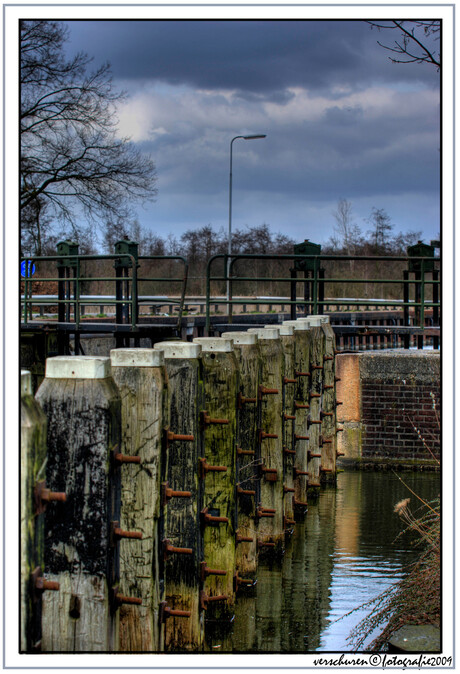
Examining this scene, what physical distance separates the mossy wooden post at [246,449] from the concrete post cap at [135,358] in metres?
2.55

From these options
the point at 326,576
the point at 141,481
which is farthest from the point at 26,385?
the point at 326,576

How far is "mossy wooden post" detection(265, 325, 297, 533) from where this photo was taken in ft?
26.5

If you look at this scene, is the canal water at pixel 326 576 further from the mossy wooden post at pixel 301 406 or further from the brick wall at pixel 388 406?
the brick wall at pixel 388 406

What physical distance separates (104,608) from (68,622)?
137mm

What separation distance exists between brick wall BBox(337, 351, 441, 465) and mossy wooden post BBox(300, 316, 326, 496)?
1.39 metres

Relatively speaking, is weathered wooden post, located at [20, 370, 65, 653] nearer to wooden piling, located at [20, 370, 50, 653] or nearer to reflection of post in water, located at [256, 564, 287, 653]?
wooden piling, located at [20, 370, 50, 653]

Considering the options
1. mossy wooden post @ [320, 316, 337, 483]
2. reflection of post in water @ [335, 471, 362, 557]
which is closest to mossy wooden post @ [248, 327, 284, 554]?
reflection of post in water @ [335, 471, 362, 557]

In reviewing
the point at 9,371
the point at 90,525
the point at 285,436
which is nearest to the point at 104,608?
the point at 90,525

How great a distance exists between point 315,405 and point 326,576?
3.31 meters

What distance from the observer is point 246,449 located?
21.1 feet

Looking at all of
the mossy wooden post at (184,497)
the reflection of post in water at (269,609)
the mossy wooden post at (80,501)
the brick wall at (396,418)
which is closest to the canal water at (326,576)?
the reflection of post in water at (269,609)

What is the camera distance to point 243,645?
554 centimetres

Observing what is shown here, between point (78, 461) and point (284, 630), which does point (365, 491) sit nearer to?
point (284, 630)

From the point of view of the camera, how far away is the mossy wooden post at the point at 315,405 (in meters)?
10.0
